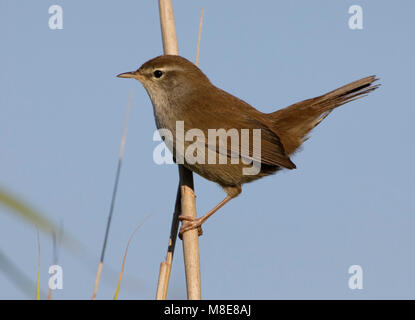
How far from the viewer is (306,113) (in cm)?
434

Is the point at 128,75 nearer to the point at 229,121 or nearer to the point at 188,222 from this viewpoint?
the point at 229,121

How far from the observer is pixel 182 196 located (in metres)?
3.33

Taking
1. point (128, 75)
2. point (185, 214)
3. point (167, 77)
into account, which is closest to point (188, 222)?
point (185, 214)

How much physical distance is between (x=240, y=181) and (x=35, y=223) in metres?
2.14

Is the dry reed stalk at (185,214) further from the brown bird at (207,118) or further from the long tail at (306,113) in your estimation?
the long tail at (306,113)

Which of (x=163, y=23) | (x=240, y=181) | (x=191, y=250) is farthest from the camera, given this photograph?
(x=240, y=181)

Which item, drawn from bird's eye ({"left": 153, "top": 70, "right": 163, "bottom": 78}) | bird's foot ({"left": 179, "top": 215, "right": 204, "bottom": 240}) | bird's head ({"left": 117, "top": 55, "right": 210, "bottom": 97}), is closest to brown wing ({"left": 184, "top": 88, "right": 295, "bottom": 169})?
bird's head ({"left": 117, "top": 55, "right": 210, "bottom": 97})

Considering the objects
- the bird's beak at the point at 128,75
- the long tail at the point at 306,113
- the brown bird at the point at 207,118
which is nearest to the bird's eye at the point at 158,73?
the brown bird at the point at 207,118

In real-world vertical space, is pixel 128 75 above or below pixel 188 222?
above

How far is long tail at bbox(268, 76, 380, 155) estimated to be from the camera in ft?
14.1
